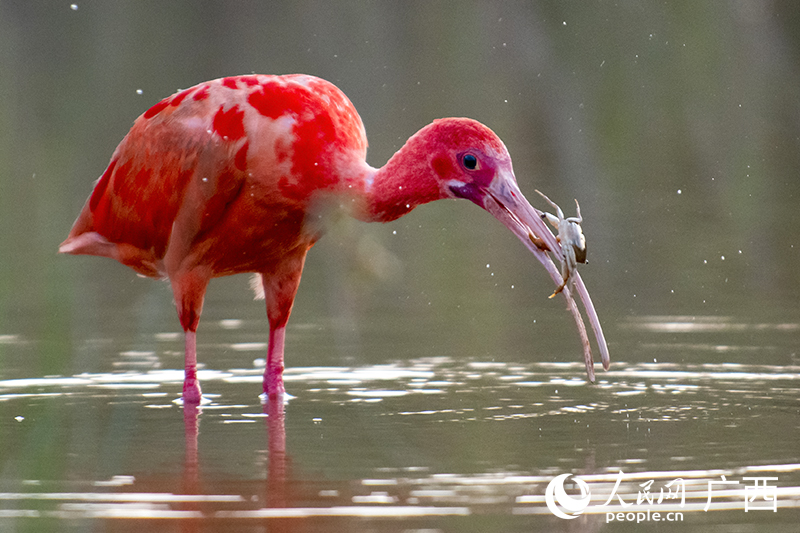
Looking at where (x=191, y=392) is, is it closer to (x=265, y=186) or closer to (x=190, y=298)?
(x=190, y=298)

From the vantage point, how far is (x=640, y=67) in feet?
70.9

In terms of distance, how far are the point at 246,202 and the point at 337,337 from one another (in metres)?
2.15

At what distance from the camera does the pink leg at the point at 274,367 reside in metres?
7.84

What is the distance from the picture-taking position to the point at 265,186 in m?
7.31

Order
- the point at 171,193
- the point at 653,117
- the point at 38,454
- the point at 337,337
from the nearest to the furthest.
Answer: the point at 38,454
the point at 171,193
the point at 337,337
the point at 653,117

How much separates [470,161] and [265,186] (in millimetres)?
1040

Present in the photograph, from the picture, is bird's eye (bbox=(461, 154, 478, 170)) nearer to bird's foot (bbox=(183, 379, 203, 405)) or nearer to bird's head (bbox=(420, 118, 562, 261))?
bird's head (bbox=(420, 118, 562, 261))

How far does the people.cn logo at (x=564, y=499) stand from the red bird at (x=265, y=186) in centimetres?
132

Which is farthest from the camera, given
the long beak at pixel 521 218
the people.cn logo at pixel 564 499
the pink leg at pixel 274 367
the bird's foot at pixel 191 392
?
the pink leg at pixel 274 367

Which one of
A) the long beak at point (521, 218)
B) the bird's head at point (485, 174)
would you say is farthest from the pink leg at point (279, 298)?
the long beak at point (521, 218)

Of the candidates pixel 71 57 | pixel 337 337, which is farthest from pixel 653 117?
pixel 337 337

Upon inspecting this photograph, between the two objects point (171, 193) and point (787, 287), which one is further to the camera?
point (787, 287)

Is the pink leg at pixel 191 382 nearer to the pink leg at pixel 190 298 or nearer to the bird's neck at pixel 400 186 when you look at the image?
the pink leg at pixel 190 298

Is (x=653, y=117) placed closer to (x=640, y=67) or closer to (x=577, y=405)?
(x=640, y=67)
